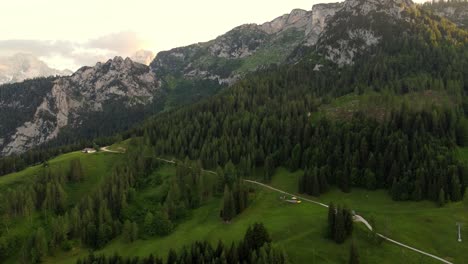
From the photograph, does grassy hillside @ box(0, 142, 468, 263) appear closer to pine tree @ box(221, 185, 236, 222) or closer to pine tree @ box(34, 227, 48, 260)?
pine tree @ box(221, 185, 236, 222)

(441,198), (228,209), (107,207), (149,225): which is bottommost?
(149,225)

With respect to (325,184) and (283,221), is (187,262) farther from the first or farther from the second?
(325,184)

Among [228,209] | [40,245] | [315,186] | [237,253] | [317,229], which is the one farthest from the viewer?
[315,186]

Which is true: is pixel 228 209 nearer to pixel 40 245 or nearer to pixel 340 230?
pixel 340 230

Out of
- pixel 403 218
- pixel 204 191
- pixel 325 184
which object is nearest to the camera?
pixel 403 218

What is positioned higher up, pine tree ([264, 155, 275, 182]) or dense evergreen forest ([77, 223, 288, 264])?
pine tree ([264, 155, 275, 182])

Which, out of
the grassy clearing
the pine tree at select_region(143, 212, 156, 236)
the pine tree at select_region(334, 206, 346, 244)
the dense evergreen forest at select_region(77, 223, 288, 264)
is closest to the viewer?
the dense evergreen forest at select_region(77, 223, 288, 264)

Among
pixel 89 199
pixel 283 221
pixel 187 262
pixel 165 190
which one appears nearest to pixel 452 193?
pixel 283 221

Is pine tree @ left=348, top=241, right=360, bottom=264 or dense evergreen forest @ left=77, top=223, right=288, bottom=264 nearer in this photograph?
dense evergreen forest @ left=77, top=223, right=288, bottom=264

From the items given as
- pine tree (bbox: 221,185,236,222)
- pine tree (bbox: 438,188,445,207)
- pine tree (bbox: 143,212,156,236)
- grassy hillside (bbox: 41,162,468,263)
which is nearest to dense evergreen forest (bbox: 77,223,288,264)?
grassy hillside (bbox: 41,162,468,263)

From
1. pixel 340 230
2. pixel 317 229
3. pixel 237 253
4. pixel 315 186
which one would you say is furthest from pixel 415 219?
pixel 237 253

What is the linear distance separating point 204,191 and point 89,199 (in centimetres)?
4964

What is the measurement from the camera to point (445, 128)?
19050cm

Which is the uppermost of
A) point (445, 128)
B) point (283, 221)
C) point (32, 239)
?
point (445, 128)
